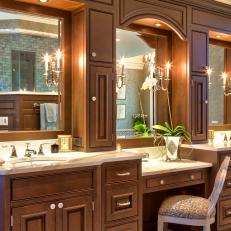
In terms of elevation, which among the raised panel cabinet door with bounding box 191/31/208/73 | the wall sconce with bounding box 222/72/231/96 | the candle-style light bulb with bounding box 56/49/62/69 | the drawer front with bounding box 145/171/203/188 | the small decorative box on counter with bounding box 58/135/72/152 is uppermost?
the raised panel cabinet door with bounding box 191/31/208/73

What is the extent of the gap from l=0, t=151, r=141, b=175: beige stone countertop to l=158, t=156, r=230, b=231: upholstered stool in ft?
1.71

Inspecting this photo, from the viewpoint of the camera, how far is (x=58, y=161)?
249 cm

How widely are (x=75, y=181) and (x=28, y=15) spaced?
57.4 inches

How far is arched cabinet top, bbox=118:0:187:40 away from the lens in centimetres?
313

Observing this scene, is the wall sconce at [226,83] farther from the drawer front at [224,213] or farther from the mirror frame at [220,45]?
the drawer front at [224,213]

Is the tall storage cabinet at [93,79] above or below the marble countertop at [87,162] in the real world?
above

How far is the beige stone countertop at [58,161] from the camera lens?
2149 mm

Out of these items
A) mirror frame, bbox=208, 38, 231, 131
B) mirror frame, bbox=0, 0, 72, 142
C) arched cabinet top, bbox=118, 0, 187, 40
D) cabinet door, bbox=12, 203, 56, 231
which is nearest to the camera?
cabinet door, bbox=12, 203, 56, 231

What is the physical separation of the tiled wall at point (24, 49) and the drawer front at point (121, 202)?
3.53 feet

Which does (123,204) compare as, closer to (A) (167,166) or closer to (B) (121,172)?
(B) (121,172)

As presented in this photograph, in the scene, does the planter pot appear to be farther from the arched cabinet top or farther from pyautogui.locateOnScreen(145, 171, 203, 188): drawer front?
the arched cabinet top

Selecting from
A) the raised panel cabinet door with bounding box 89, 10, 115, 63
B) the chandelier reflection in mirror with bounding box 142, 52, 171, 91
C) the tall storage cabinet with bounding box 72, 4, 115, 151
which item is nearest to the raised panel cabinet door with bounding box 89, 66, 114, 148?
the tall storage cabinet with bounding box 72, 4, 115, 151

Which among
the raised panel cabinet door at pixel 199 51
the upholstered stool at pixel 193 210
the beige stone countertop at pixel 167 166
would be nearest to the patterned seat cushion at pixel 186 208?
the upholstered stool at pixel 193 210

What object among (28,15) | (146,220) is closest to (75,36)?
(28,15)
